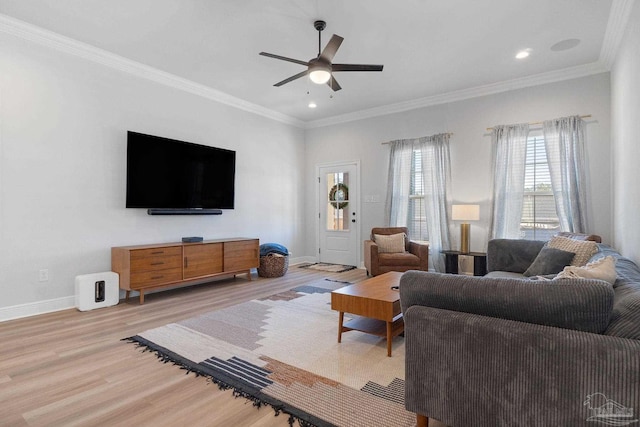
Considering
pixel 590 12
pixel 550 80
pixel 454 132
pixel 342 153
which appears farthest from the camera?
pixel 342 153

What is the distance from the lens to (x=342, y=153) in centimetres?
663

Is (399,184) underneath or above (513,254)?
above

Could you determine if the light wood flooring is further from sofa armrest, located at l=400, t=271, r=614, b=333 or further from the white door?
the white door

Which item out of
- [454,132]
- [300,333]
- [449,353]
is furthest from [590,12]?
[300,333]

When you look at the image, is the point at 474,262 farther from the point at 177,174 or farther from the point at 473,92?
the point at 177,174

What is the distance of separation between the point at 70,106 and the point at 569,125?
20.5 ft

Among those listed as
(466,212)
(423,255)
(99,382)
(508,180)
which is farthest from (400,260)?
(99,382)

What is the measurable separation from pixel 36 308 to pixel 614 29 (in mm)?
6730

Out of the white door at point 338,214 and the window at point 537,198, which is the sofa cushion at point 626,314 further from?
the white door at point 338,214

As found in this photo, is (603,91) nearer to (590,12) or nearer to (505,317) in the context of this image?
(590,12)

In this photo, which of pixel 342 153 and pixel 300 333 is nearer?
pixel 300 333

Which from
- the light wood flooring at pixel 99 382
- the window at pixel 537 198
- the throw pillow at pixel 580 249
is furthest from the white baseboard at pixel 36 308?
the window at pixel 537 198

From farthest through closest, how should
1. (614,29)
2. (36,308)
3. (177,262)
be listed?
(177,262) → (36,308) → (614,29)

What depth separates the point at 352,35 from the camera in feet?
11.7
